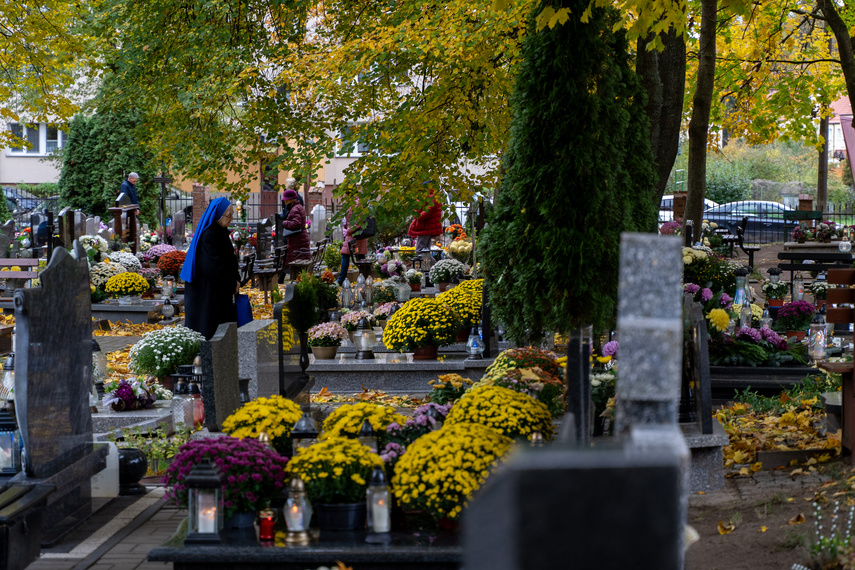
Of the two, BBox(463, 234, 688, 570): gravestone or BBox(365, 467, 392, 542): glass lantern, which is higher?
BBox(463, 234, 688, 570): gravestone

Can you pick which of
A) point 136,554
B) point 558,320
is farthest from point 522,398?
point 136,554

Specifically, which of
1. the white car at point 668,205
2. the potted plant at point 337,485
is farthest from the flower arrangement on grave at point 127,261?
the white car at point 668,205

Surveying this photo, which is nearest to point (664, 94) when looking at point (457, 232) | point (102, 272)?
point (102, 272)

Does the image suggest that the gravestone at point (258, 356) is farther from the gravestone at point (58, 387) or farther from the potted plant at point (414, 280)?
the potted plant at point (414, 280)

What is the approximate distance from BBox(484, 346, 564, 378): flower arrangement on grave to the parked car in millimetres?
26083

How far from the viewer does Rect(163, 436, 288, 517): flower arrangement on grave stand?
4.71 meters

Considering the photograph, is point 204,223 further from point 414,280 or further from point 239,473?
point 414,280

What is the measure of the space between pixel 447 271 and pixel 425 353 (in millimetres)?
5360

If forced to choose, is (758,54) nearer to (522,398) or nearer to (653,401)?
(522,398)

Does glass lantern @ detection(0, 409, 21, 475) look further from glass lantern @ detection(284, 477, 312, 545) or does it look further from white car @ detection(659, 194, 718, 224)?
white car @ detection(659, 194, 718, 224)

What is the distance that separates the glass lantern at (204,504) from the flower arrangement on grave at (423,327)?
5910mm

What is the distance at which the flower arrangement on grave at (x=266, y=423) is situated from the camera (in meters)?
5.69

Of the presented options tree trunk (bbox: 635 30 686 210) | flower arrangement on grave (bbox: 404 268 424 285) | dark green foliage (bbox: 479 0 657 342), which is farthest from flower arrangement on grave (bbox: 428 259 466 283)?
dark green foliage (bbox: 479 0 657 342)

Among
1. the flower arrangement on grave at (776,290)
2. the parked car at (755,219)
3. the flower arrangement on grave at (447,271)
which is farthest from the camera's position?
the parked car at (755,219)
